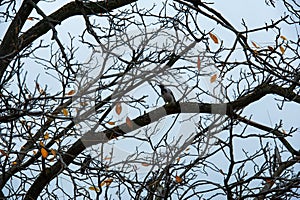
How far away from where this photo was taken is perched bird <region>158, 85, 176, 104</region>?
428 centimetres

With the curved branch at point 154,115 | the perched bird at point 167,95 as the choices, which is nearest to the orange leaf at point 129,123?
the curved branch at point 154,115

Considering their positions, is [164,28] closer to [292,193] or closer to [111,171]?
[111,171]

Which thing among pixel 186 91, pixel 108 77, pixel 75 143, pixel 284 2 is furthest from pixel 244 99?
pixel 75 143

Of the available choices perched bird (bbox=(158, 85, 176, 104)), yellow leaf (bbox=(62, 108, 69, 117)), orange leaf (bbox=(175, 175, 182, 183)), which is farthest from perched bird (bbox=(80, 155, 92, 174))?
perched bird (bbox=(158, 85, 176, 104))

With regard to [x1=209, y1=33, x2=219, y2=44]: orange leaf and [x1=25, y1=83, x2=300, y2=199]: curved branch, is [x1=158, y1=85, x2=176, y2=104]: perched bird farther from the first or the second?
[x1=209, y1=33, x2=219, y2=44]: orange leaf

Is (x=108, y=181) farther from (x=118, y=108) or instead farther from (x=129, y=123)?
(x=129, y=123)

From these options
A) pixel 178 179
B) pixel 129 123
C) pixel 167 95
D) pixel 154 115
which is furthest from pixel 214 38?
pixel 178 179

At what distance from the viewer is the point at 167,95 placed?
172 inches

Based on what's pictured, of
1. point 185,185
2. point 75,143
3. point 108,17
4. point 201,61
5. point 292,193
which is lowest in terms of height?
point 292,193

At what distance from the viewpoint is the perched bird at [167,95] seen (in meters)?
4.28

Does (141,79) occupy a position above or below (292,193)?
above

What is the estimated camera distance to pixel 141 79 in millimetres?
3996

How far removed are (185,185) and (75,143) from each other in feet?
4.22

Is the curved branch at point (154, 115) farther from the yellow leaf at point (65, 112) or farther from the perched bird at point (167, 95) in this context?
the yellow leaf at point (65, 112)
